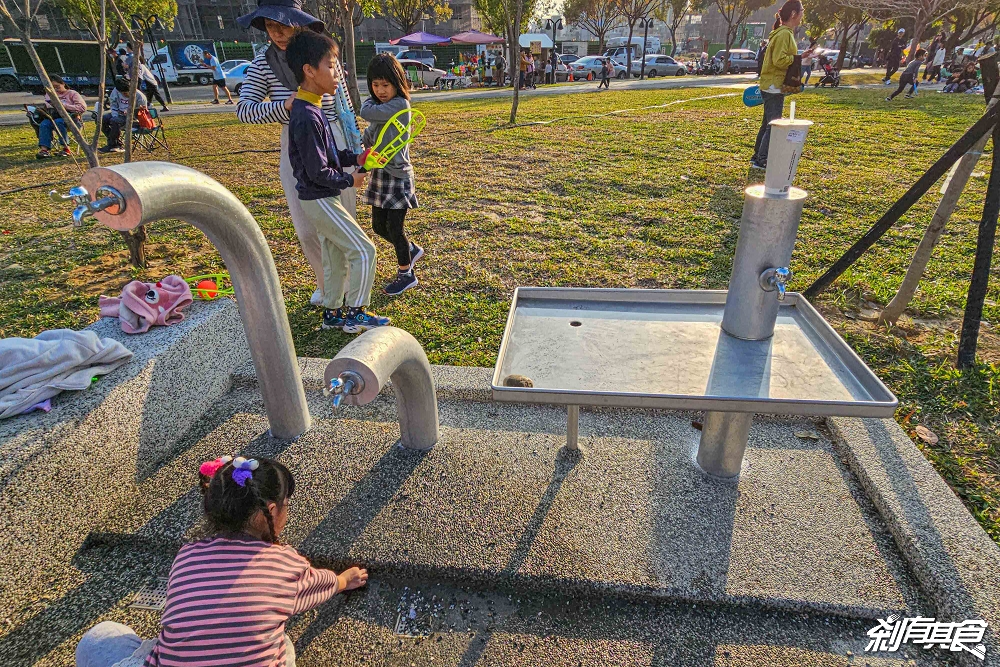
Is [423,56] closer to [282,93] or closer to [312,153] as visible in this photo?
[282,93]

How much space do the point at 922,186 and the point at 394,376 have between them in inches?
126

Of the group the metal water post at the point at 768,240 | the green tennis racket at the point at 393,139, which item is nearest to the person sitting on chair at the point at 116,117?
the green tennis racket at the point at 393,139

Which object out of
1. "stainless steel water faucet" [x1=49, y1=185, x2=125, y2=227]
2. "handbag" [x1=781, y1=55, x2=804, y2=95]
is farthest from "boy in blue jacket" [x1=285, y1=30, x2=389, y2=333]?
"handbag" [x1=781, y1=55, x2=804, y2=95]

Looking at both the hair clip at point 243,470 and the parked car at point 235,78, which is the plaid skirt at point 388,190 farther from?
the parked car at point 235,78

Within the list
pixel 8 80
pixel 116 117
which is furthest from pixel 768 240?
pixel 8 80

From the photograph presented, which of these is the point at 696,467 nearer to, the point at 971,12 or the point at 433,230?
the point at 433,230

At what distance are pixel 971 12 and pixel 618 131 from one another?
89.4ft

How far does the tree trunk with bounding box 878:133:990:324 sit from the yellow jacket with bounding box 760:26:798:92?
3736 millimetres

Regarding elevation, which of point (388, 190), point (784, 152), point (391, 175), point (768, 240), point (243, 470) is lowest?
point (243, 470)

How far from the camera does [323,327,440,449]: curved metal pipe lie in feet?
5.66

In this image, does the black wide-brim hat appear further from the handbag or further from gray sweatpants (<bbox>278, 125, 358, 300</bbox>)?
the handbag

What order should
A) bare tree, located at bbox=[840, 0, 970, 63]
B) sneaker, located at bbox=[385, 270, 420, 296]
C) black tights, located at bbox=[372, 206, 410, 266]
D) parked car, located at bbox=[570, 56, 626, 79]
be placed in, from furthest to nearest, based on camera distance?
parked car, located at bbox=[570, 56, 626, 79]
bare tree, located at bbox=[840, 0, 970, 63]
sneaker, located at bbox=[385, 270, 420, 296]
black tights, located at bbox=[372, 206, 410, 266]

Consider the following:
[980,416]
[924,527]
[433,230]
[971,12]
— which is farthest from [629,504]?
[971,12]

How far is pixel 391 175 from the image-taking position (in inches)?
151
